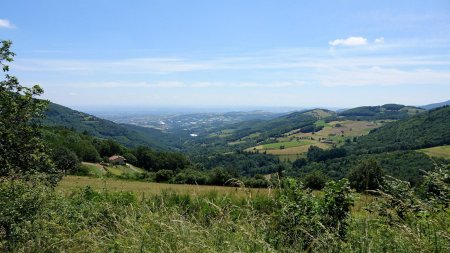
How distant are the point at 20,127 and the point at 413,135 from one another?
15423 centimetres

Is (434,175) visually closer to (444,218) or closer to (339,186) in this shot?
(444,218)

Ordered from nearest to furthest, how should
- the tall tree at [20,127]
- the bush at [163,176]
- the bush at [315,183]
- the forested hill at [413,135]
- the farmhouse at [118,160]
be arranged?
1. the bush at [315,183]
2. the tall tree at [20,127]
3. the bush at [163,176]
4. the farmhouse at [118,160]
5. the forested hill at [413,135]

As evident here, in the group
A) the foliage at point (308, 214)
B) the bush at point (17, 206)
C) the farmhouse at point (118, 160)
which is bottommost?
the farmhouse at point (118, 160)

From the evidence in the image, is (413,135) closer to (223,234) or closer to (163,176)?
(163,176)

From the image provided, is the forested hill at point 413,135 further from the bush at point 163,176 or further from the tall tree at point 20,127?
the tall tree at point 20,127

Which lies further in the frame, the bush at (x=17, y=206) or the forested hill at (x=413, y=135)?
the forested hill at (x=413, y=135)

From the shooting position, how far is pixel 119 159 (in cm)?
7800

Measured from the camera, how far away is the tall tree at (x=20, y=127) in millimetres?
13539

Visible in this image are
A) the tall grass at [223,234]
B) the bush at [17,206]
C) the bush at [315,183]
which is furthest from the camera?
the bush at [315,183]

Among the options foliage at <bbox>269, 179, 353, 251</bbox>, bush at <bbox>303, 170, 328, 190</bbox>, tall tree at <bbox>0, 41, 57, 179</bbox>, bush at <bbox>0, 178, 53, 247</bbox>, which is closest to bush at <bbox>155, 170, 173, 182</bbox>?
tall tree at <bbox>0, 41, 57, 179</bbox>

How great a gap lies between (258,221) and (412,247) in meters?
2.07

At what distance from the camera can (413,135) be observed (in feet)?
459

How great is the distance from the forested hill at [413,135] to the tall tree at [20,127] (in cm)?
12249

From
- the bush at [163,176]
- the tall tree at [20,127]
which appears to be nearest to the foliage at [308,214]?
the tall tree at [20,127]
